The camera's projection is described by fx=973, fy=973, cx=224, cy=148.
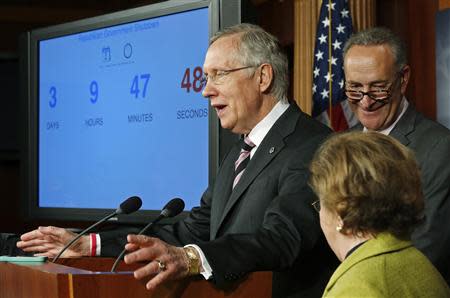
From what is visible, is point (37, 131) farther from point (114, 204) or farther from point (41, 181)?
point (114, 204)

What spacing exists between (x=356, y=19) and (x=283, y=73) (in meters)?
2.98

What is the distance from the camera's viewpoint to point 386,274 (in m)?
2.17

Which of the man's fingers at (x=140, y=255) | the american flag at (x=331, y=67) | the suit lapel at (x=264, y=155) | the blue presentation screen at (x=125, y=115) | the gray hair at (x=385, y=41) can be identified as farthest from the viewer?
the american flag at (x=331, y=67)

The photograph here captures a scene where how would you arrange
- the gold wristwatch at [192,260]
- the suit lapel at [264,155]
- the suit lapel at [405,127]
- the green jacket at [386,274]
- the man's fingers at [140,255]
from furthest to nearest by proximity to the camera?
1. the suit lapel at [405,127]
2. the suit lapel at [264,155]
3. the gold wristwatch at [192,260]
4. the man's fingers at [140,255]
5. the green jacket at [386,274]

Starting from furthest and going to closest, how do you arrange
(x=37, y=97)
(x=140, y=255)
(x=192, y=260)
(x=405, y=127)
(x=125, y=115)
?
(x=37, y=97) < (x=125, y=115) < (x=405, y=127) < (x=192, y=260) < (x=140, y=255)

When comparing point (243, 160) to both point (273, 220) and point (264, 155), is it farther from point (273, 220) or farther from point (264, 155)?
point (273, 220)

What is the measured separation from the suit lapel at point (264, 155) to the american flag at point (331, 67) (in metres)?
2.89

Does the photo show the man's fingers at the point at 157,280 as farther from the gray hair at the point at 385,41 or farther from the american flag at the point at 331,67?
the american flag at the point at 331,67

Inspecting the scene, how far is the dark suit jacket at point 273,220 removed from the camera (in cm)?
284

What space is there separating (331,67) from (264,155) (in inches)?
124

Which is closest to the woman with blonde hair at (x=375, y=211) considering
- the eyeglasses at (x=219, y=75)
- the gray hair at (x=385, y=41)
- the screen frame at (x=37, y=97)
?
the eyeglasses at (x=219, y=75)

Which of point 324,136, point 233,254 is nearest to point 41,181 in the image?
point 324,136

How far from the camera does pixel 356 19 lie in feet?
21.4

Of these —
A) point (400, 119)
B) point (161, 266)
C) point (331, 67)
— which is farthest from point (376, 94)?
point (331, 67)
